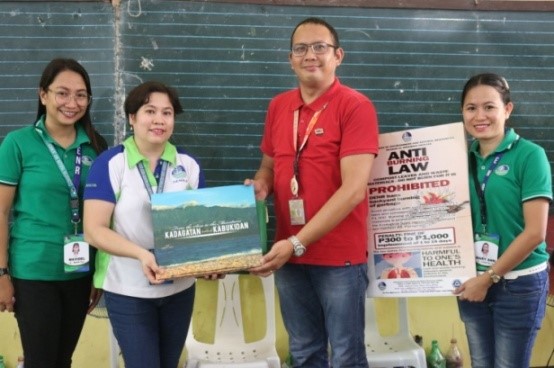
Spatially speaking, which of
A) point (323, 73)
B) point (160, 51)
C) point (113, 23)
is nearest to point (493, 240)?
point (323, 73)

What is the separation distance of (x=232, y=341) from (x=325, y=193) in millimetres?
1399

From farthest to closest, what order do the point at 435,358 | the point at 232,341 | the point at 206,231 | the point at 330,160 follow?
the point at 435,358
the point at 232,341
the point at 330,160
the point at 206,231

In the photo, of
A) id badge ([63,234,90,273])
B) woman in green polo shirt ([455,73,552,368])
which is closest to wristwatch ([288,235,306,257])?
woman in green polo shirt ([455,73,552,368])

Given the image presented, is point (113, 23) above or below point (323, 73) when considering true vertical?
above

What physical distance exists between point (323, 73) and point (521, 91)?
5.61ft

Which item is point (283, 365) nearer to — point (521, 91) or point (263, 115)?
point (263, 115)

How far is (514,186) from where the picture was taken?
83.9 inches

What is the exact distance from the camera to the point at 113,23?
313 centimetres

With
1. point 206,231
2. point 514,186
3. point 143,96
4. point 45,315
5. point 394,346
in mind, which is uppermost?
point 143,96

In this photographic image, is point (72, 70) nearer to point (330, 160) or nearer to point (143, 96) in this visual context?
point (143, 96)

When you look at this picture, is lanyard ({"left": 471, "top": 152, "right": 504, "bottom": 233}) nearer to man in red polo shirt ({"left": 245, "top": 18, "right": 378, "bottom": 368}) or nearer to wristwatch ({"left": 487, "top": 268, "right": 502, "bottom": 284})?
wristwatch ({"left": 487, "top": 268, "right": 502, "bottom": 284})

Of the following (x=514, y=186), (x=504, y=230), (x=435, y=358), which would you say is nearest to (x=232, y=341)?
(x=435, y=358)

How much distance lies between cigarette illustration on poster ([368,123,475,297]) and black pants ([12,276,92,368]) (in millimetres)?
1245

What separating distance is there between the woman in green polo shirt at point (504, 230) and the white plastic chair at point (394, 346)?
0.87 metres
